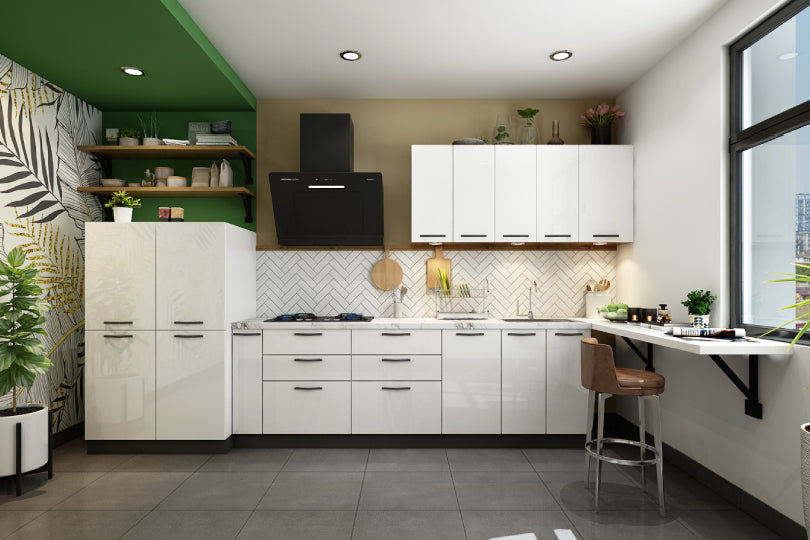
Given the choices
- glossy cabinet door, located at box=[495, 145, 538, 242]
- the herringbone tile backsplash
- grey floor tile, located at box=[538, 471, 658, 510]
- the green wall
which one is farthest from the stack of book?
grey floor tile, located at box=[538, 471, 658, 510]

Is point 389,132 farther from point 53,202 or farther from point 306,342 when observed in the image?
point 53,202

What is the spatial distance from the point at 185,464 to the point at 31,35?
290 cm

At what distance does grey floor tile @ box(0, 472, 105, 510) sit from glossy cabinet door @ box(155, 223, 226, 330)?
3.48ft

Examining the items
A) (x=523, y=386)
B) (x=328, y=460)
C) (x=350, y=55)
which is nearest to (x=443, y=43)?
(x=350, y=55)

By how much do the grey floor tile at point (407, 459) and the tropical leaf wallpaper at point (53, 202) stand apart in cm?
247

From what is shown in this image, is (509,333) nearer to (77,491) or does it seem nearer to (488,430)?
(488,430)

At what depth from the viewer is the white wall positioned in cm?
241

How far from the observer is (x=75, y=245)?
3.98 meters

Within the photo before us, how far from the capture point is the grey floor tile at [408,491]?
274cm

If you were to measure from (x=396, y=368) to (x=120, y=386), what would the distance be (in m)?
2.01

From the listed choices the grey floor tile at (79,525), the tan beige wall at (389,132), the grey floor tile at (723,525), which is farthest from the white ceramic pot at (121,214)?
the grey floor tile at (723,525)

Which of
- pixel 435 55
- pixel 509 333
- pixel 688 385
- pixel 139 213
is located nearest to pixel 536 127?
pixel 435 55

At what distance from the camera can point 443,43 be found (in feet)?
11.0

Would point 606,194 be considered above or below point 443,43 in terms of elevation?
below
